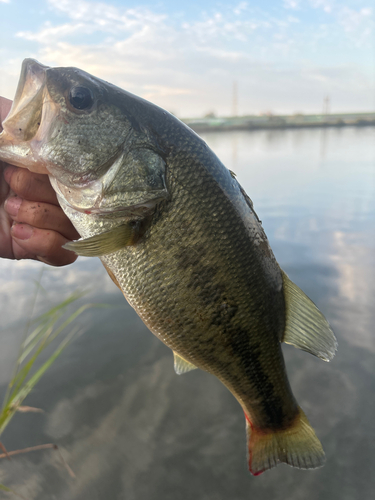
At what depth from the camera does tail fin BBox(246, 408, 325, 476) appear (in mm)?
1898

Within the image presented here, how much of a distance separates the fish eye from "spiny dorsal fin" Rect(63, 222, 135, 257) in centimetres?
68

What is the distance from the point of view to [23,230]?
1.96 meters

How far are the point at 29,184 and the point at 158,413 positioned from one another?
3.79 meters

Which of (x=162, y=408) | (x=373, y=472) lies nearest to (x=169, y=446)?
(x=162, y=408)

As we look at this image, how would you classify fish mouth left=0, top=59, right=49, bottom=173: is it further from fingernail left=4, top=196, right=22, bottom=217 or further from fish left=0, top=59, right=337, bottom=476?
fingernail left=4, top=196, right=22, bottom=217

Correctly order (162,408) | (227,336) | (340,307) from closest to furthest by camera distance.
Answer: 1. (227,336)
2. (162,408)
3. (340,307)

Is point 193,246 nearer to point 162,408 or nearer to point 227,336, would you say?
point 227,336

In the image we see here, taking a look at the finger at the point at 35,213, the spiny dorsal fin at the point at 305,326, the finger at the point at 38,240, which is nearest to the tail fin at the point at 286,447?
the spiny dorsal fin at the point at 305,326

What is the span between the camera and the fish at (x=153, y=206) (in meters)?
1.52

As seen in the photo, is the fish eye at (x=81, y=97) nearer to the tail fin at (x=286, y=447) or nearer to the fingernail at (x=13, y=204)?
A: the fingernail at (x=13, y=204)

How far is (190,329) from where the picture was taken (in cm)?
162

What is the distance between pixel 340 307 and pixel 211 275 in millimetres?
5631

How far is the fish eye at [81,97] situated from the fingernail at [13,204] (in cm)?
74

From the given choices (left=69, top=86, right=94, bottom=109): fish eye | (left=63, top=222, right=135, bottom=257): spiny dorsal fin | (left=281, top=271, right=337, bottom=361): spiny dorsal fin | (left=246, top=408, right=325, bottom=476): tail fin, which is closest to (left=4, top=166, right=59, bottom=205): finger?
(left=69, top=86, right=94, bottom=109): fish eye
